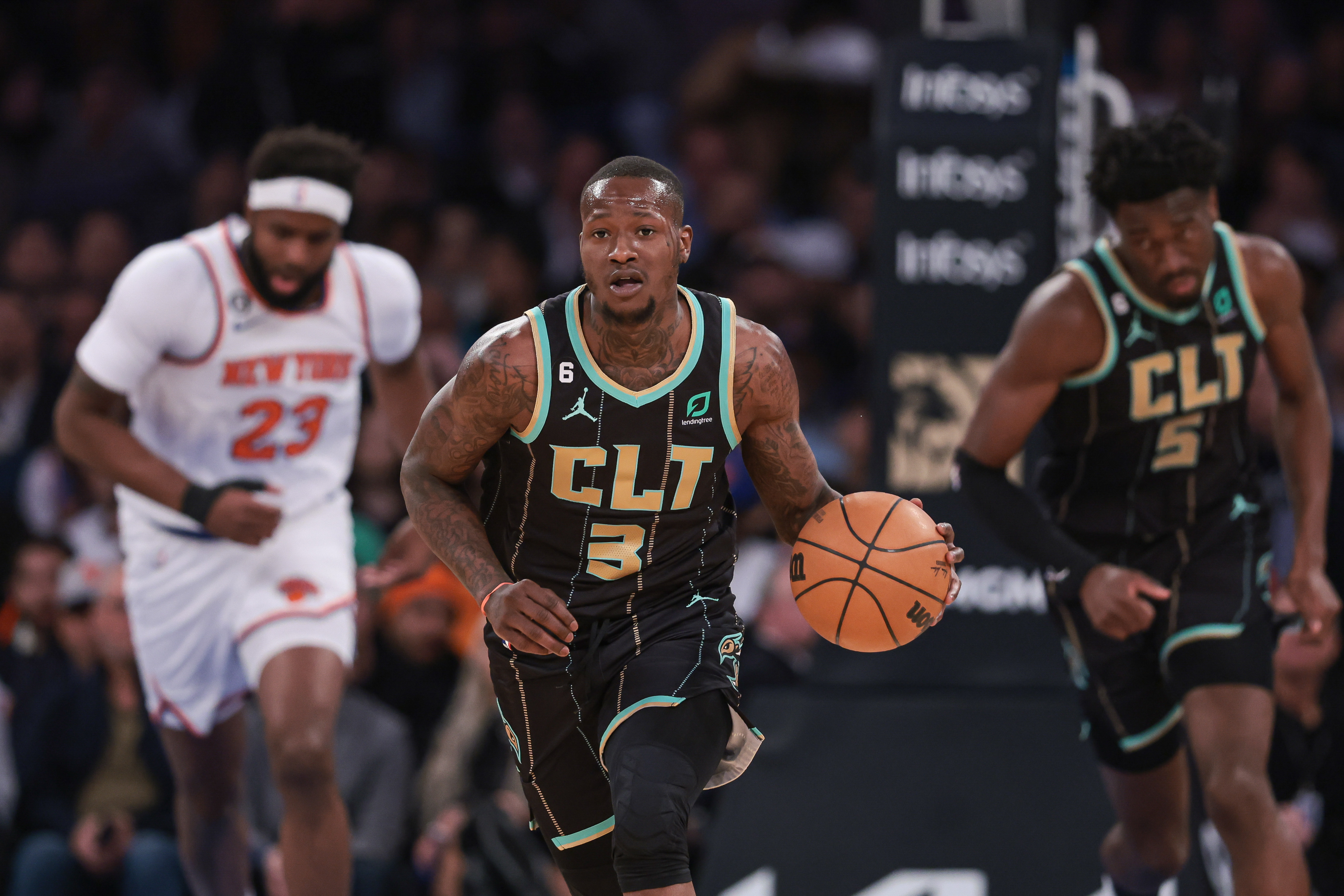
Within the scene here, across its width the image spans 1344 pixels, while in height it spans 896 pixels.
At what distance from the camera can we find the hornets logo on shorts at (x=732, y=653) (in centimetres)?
385

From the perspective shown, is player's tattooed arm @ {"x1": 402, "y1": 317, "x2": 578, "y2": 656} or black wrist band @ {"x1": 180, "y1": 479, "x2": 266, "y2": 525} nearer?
player's tattooed arm @ {"x1": 402, "y1": 317, "x2": 578, "y2": 656}

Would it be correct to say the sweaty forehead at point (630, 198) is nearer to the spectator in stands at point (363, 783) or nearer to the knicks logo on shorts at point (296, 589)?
the knicks logo on shorts at point (296, 589)

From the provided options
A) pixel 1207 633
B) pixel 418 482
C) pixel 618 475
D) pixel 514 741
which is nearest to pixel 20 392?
pixel 418 482

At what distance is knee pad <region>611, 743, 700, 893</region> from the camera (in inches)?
139

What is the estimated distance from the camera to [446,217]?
9953 mm

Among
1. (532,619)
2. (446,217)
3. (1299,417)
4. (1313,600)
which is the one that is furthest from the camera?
(446,217)

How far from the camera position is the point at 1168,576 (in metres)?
4.75

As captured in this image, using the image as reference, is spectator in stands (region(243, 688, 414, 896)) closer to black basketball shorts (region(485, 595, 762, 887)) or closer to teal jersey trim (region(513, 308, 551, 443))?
black basketball shorts (region(485, 595, 762, 887))

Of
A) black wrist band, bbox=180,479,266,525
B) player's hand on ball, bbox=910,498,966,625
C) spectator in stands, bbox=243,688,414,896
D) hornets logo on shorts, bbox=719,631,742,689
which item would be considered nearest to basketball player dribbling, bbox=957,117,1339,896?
player's hand on ball, bbox=910,498,966,625

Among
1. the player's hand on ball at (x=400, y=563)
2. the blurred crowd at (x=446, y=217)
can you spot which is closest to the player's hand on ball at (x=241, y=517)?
the player's hand on ball at (x=400, y=563)

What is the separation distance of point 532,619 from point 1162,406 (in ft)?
7.07

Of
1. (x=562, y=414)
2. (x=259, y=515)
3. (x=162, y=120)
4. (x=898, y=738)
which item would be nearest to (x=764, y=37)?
(x=162, y=120)

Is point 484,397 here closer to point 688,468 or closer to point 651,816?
point 688,468

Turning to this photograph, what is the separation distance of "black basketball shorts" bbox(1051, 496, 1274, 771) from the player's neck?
1.71m
